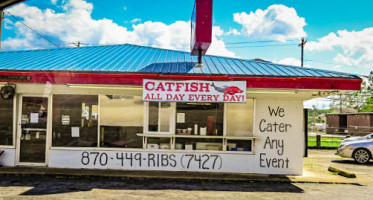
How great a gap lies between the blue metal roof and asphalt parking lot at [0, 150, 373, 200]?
311 cm

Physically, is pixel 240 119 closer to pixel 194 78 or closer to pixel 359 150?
pixel 194 78

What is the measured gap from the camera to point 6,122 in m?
10.3

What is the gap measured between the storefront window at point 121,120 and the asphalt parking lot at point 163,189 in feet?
4.91

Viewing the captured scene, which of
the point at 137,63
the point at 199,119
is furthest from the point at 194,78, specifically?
the point at 137,63

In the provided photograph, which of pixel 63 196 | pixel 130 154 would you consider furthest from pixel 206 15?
pixel 63 196

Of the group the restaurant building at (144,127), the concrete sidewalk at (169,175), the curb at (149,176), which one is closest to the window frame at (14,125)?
the restaurant building at (144,127)

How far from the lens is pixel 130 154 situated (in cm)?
1006

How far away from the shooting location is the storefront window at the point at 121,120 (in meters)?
10.2

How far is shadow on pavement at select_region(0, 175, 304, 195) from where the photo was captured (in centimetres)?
788

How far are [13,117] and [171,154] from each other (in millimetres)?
5259

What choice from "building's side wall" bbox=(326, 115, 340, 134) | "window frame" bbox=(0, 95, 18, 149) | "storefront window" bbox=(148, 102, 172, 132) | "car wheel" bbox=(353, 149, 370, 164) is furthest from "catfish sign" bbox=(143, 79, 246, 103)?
"building's side wall" bbox=(326, 115, 340, 134)

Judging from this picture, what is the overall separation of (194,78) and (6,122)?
20.8 ft

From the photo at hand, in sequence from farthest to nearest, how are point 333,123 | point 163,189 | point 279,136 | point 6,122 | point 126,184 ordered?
point 333,123
point 6,122
point 279,136
point 126,184
point 163,189

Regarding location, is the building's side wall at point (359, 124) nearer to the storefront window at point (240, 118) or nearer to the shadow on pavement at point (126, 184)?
the storefront window at point (240, 118)
